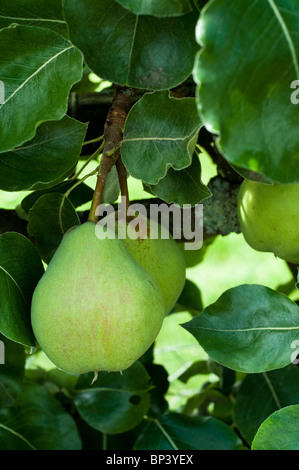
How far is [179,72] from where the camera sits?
64 cm

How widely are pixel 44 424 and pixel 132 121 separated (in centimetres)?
63

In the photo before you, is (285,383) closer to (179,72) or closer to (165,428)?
(165,428)

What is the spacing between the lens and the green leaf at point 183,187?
0.80 meters

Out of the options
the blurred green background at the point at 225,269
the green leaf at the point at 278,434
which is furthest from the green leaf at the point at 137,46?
the blurred green background at the point at 225,269

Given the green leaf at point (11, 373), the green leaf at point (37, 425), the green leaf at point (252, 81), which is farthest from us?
the green leaf at point (37, 425)

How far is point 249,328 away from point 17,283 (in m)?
0.28

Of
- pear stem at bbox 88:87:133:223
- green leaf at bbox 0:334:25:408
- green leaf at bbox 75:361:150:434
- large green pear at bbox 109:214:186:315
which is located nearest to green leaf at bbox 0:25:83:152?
pear stem at bbox 88:87:133:223

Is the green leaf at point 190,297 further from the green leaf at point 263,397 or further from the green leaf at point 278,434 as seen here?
the green leaf at point 278,434

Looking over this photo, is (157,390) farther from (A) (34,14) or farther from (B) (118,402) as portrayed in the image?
(A) (34,14)

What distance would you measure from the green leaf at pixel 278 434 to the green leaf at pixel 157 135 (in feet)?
0.97

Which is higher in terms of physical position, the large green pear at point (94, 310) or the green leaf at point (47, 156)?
the green leaf at point (47, 156)

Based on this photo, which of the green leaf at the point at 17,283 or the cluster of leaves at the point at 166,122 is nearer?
the cluster of leaves at the point at 166,122

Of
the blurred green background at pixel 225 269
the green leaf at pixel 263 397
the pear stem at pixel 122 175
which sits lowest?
the blurred green background at pixel 225 269
